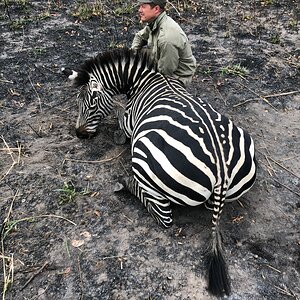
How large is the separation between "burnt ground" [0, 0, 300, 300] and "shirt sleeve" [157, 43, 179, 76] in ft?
3.52

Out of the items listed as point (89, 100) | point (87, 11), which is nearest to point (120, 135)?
point (89, 100)

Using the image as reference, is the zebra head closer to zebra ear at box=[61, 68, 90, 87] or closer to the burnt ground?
zebra ear at box=[61, 68, 90, 87]

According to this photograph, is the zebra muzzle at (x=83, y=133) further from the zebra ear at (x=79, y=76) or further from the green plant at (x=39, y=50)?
the green plant at (x=39, y=50)

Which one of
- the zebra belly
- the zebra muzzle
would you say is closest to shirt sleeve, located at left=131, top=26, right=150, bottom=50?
the zebra muzzle

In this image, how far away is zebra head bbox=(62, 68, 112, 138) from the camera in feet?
14.8

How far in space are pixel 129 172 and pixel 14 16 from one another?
5.39 metres

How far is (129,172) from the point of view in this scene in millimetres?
4414

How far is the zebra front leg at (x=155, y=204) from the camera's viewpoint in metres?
3.53

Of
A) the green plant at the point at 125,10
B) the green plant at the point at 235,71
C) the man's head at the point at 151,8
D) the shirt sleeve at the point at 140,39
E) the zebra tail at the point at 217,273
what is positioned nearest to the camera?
the zebra tail at the point at 217,273

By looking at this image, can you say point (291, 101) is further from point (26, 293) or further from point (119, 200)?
point (26, 293)

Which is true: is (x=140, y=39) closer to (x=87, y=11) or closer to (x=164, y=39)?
(x=164, y=39)

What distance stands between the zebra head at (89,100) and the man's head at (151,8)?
901 millimetres

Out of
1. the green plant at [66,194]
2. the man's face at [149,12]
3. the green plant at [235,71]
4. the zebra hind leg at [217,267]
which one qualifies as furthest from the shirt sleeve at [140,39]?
the zebra hind leg at [217,267]

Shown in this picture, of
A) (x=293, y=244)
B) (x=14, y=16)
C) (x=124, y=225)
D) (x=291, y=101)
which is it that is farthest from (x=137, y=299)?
(x=14, y=16)
